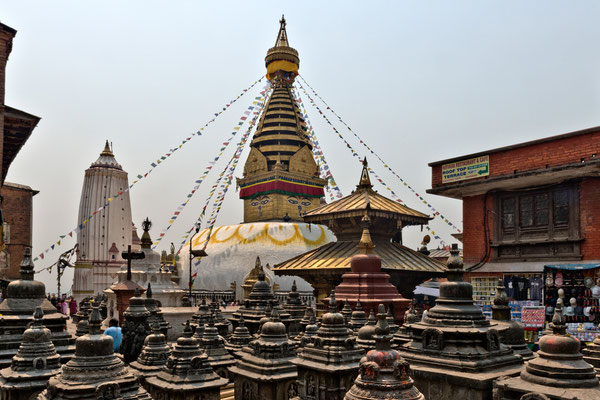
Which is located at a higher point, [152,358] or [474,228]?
[474,228]

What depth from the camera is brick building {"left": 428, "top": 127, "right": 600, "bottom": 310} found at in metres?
11.6

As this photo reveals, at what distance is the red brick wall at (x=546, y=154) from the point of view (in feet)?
37.1

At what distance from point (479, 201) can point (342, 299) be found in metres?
5.33

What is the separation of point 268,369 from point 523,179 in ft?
28.2

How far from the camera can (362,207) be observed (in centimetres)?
1731

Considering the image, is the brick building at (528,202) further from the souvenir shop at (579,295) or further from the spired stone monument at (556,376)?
the spired stone monument at (556,376)

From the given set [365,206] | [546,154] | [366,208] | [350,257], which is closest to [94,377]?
[546,154]

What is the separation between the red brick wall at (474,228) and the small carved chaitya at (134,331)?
31.3 feet

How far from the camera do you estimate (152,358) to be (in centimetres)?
811

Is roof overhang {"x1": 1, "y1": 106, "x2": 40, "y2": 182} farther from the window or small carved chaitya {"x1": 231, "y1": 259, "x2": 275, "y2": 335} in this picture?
the window

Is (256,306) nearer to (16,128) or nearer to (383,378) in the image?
(16,128)

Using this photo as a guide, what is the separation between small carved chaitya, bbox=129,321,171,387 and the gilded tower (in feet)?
82.5

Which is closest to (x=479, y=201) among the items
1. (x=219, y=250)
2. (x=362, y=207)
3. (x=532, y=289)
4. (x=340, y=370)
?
(x=532, y=289)

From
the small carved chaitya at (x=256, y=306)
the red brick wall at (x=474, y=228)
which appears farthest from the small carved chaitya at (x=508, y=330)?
the small carved chaitya at (x=256, y=306)
